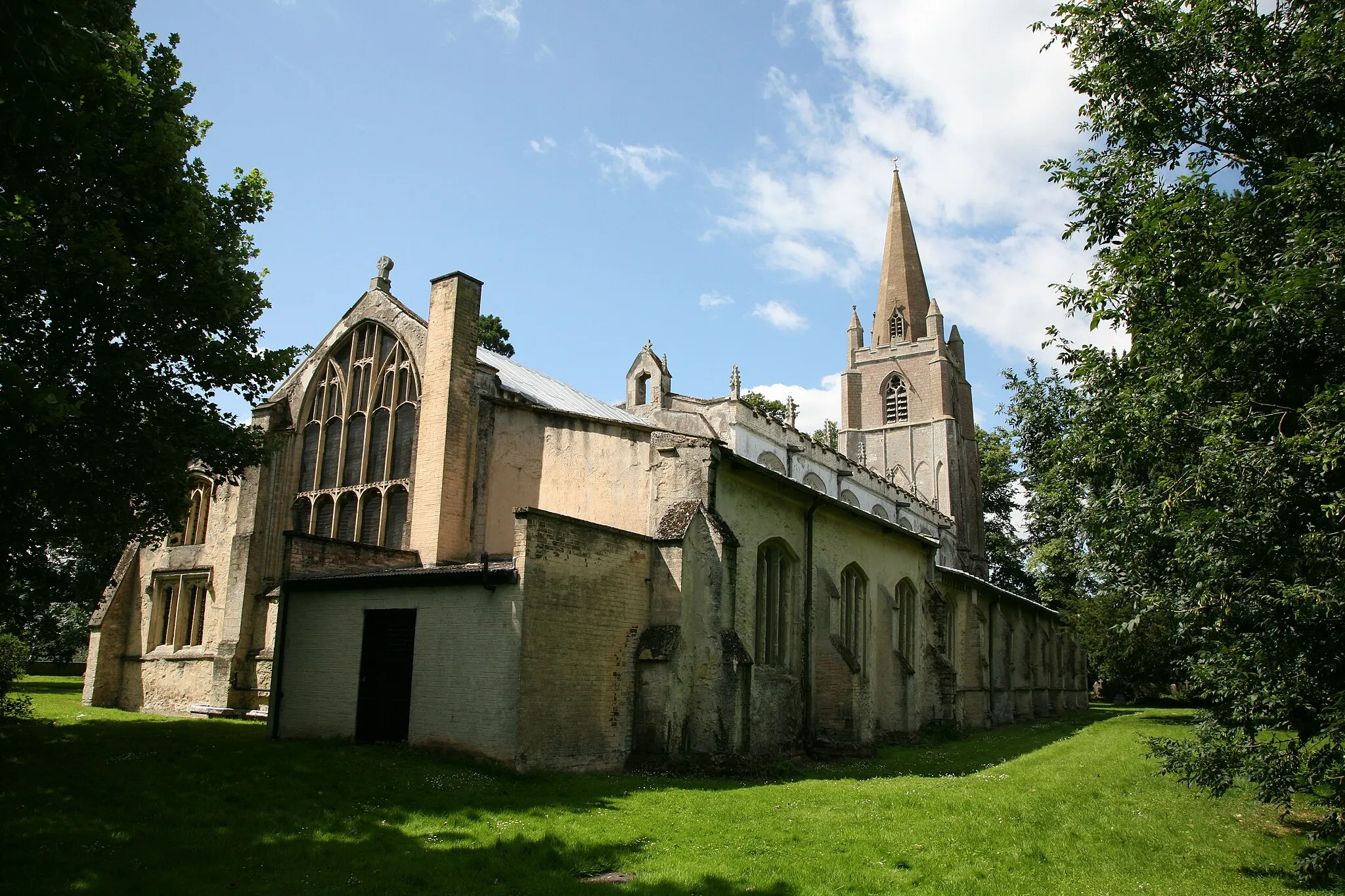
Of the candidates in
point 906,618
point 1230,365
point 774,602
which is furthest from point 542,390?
point 1230,365

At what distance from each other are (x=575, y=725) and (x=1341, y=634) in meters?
10.4

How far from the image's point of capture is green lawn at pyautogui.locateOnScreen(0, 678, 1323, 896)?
8453 mm

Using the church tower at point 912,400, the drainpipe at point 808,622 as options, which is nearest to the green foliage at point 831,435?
the church tower at point 912,400

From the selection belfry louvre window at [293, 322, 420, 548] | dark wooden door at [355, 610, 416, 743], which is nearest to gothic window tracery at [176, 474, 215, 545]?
belfry louvre window at [293, 322, 420, 548]

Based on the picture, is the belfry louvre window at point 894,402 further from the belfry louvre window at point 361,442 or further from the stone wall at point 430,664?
the stone wall at point 430,664

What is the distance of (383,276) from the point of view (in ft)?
78.0

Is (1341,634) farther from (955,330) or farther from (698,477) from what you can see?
(955,330)

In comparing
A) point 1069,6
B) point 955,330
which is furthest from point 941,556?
point 1069,6

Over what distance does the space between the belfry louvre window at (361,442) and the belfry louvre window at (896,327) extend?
1987 inches

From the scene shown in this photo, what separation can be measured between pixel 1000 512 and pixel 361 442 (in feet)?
179

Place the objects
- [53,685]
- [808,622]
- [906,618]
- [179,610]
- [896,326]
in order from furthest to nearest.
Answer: [896,326] < [53,685] < [906,618] < [179,610] < [808,622]

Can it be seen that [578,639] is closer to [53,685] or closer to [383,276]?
[383,276]

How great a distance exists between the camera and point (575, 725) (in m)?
14.2

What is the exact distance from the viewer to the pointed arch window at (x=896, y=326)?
6675cm
